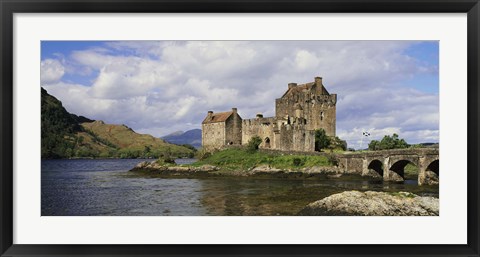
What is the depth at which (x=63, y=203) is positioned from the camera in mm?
11656

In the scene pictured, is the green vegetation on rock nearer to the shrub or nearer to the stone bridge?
the shrub

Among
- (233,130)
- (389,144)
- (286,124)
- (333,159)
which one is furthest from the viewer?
(233,130)

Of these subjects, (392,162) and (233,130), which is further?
(233,130)

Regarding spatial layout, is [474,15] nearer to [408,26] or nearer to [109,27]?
[408,26]

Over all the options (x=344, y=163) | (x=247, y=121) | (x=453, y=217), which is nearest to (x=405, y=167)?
(x=344, y=163)

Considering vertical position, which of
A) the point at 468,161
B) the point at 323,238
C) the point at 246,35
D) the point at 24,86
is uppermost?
the point at 246,35

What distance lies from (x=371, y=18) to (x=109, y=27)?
196 inches

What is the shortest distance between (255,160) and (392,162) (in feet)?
37.0

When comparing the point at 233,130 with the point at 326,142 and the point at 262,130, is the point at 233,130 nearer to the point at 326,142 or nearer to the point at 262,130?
the point at 262,130

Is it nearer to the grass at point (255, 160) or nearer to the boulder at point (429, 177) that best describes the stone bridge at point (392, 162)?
the boulder at point (429, 177)

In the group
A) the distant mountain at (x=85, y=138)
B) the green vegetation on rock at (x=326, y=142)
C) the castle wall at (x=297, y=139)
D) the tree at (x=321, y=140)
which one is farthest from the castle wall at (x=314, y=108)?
the distant mountain at (x=85, y=138)

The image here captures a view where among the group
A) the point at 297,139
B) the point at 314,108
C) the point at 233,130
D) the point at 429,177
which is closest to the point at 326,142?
the point at 297,139

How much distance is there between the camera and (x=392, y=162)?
2808cm

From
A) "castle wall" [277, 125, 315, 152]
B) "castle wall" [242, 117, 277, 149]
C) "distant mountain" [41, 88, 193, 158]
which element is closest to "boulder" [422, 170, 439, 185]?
"castle wall" [277, 125, 315, 152]
